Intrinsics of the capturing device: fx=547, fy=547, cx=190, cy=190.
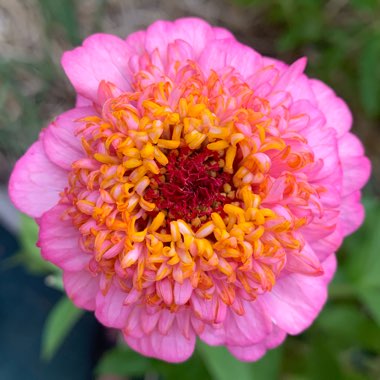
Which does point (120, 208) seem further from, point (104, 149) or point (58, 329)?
point (58, 329)

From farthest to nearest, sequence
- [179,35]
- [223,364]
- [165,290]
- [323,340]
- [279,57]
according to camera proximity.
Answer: [279,57]
[323,340]
[223,364]
[179,35]
[165,290]

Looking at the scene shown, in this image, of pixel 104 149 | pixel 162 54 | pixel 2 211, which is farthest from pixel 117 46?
pixel 2 211

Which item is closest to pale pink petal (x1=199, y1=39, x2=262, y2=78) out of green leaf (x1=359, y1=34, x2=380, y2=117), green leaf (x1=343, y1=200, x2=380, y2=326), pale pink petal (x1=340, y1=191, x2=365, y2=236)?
pale pink petal (x1=340, y1=191, x2=365, y2=236)

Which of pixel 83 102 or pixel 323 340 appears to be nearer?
pixel 83 102

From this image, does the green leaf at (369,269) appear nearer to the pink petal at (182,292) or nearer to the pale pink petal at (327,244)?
the pale pink petal at (327,244)

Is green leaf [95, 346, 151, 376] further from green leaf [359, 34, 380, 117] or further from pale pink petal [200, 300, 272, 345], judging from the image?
green leaf [359, 34, 380, 117]

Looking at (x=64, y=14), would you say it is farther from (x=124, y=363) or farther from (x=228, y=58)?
(x=124, y=363)

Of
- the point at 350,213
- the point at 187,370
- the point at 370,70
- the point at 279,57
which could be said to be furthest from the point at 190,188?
the point at 279,57
